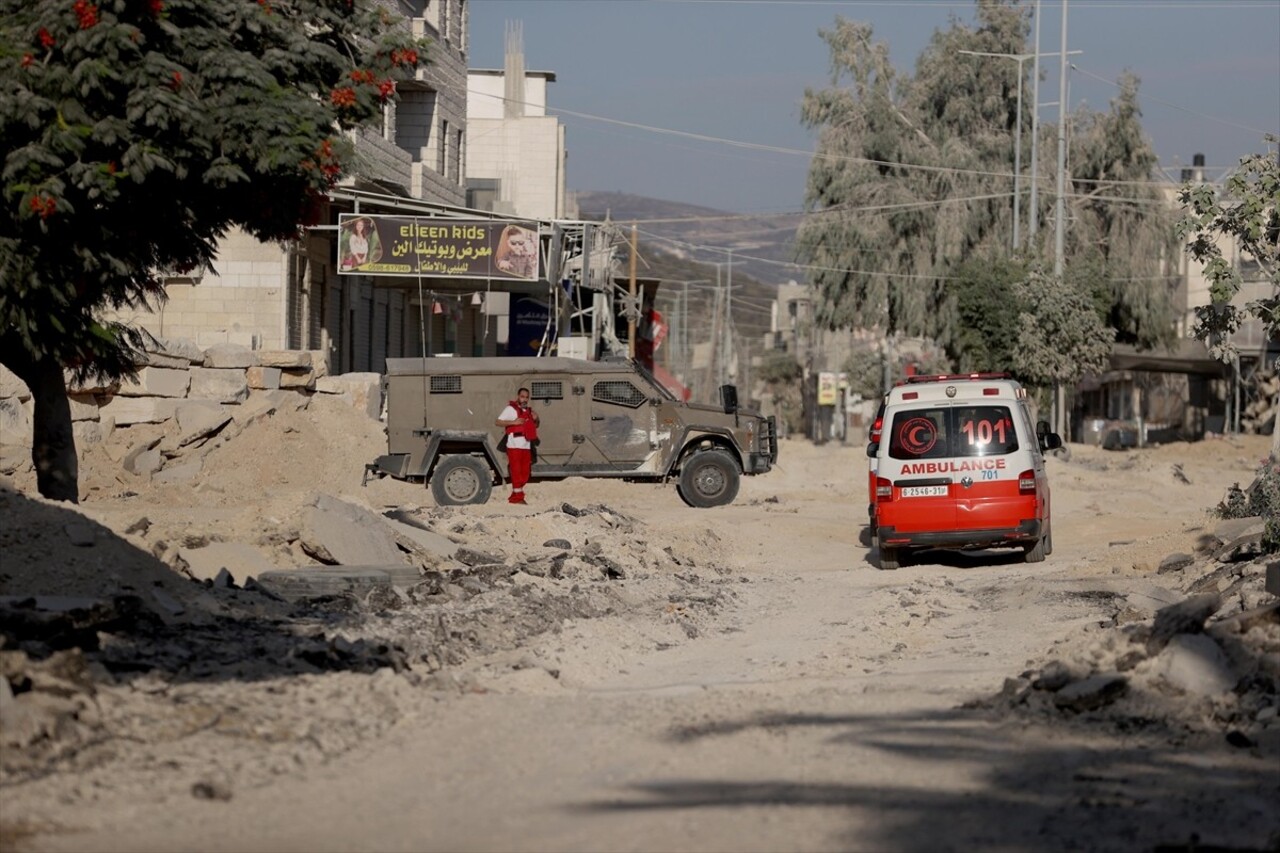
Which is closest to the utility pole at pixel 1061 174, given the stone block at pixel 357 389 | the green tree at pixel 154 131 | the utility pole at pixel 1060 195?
the utility pole at pixel 1060 195

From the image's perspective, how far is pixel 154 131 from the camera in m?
13.1

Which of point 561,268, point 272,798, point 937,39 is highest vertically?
point 937,39

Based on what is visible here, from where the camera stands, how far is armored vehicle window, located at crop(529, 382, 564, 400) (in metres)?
24.6

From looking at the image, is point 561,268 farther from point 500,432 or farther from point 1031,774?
point 1031,774

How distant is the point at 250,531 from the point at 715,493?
11.6 m

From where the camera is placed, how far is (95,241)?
14062 mm

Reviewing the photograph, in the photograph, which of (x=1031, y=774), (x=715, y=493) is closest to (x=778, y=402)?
→ (x=715, y=493)

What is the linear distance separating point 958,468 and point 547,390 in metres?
8.22

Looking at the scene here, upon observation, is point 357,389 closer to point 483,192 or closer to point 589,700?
point 483,192

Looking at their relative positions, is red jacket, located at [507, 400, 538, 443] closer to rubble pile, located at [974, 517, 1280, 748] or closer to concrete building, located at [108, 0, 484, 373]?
concrete building, located at [108, 0, 484, 373]

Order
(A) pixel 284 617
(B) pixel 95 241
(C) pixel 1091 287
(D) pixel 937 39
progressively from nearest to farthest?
(A) pixel 284 617 → (B) pixel 95 241 → (C) pixel 1091 287 → (D) pixel 937 39

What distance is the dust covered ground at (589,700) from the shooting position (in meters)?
6.25

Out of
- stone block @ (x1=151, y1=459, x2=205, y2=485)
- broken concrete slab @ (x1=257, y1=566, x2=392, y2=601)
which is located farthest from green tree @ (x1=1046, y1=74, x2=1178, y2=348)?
broken concrete slab @ (x1=257, y1=566, x2=392, y2=601)

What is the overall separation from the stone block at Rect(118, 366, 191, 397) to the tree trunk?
11.0 meters
